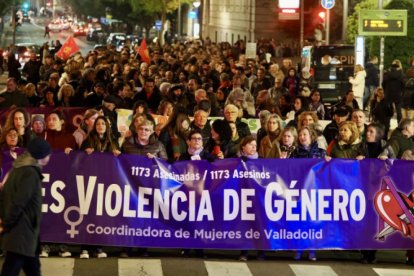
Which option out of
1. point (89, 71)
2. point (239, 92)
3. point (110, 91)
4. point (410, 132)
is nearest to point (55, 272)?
point (410, 132)

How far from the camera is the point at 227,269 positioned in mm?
12320

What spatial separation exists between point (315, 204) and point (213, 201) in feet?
3.67

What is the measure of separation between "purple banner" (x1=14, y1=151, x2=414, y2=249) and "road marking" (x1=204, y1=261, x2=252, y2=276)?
22 centimetres

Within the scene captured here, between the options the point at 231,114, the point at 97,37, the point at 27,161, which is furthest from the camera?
the point at 97,37

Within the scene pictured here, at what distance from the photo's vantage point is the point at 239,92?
18.4 metres

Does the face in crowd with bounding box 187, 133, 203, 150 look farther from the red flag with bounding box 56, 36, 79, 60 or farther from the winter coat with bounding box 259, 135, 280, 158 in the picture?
the red flag with bounding box 56, 36, 79, 60

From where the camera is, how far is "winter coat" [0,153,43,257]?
9.12 metres

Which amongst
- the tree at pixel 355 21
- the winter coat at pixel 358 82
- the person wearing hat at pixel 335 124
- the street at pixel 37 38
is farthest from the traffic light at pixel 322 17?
the person wearing hat at pixel 335 124

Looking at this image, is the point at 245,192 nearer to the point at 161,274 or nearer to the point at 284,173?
the point at 284,173

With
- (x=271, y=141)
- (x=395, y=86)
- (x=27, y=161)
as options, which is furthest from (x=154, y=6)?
(x=27, y=161)

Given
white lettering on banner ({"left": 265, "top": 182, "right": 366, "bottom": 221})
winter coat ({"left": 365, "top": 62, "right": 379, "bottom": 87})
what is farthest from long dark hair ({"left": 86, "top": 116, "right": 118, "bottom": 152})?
winter coat ({"left": 365, "top": 62, "right": 379, "bottom": 87})

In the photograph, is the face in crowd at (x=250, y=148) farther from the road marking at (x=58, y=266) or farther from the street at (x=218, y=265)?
the road marking at (x=58, y=266)

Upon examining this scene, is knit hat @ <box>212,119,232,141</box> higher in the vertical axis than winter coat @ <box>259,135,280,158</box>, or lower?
higher

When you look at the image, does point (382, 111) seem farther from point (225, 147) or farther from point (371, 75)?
point (225, 147)
